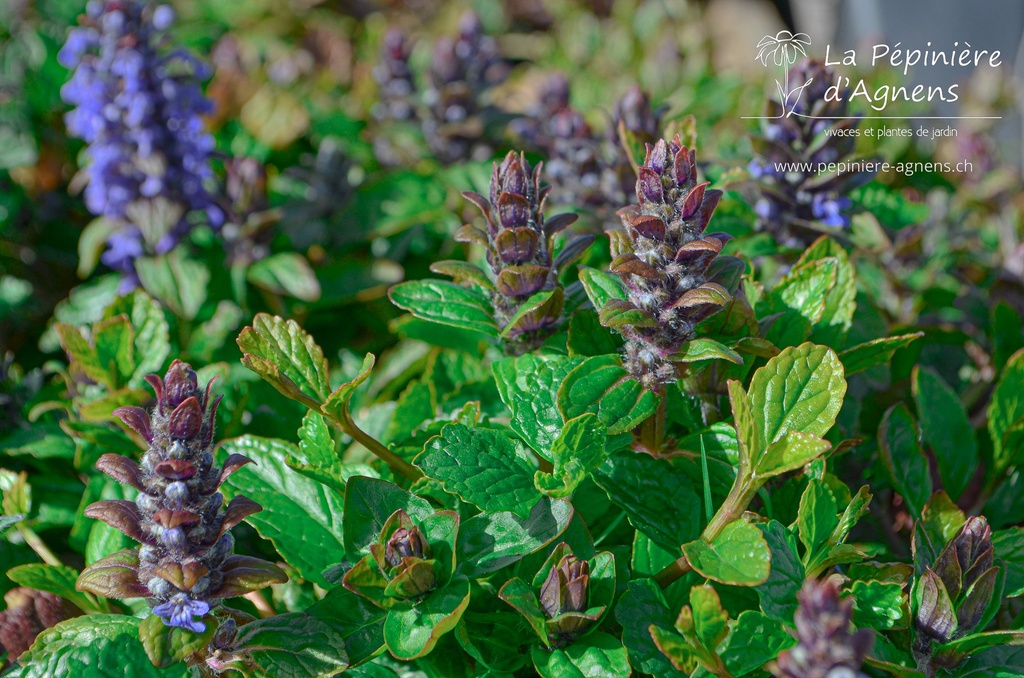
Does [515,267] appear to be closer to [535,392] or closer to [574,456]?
[535,392]

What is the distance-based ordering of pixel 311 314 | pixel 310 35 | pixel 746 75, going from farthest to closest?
1. pixel 310 35
2. pixel 746 75
3. pixel 311 314

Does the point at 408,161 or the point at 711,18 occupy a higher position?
the point at 711,18

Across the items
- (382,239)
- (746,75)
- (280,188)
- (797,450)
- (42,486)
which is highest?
(746,75)

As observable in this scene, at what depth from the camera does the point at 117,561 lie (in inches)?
48.7

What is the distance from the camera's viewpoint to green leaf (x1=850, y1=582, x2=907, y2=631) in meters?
1.20

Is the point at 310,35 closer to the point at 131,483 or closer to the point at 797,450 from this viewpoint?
the point at 131,483

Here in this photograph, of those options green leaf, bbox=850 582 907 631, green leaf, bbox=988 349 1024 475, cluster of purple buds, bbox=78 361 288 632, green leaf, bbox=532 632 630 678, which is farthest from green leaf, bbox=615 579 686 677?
green leaf, bbox=988 349 1024 475

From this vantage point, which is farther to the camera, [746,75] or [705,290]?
[746,75]

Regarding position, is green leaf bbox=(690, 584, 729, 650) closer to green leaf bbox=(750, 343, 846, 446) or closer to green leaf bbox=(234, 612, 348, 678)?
green leaf bbox=(750, 343, 846, 446)

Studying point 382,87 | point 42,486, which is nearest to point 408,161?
point 382,87

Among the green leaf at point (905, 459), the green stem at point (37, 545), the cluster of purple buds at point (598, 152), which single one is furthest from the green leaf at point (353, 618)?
the cluster of purple buds at point (598, 152)

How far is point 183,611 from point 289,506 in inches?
11.2

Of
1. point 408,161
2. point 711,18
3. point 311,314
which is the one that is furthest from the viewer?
point 711,18

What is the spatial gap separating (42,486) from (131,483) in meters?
0.71
